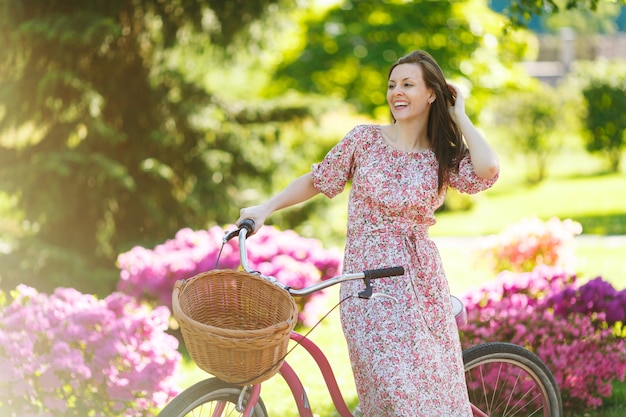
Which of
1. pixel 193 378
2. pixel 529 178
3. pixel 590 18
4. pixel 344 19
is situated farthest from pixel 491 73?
pixel 590 18

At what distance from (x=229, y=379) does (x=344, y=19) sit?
51.3 ft

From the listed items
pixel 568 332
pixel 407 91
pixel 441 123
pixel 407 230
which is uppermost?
pixel 407 91

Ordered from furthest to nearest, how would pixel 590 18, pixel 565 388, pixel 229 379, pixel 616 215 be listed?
pixel 590 18
pixel 616 215
pixel 565 388
pixel 229 379

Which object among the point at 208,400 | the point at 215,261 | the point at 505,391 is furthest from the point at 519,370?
the point at 215,261

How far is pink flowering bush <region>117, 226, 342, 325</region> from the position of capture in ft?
21.8

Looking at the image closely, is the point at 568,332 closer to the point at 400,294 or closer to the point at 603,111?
the point at 400,294

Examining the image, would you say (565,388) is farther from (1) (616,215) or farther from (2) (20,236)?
(1) (616,215)

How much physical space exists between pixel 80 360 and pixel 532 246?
5.27 metres

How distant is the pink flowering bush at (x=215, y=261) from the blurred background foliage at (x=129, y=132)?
1555 mm

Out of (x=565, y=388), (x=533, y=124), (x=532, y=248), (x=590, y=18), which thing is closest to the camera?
(x=565, y=388)

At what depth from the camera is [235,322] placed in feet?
9.32

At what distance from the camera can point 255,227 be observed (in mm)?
3061

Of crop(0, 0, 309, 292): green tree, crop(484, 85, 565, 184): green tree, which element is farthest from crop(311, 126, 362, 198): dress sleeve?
crop(484, 85, 565, 184): green tree

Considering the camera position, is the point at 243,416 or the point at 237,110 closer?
the point at 243,416
